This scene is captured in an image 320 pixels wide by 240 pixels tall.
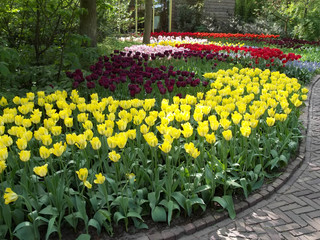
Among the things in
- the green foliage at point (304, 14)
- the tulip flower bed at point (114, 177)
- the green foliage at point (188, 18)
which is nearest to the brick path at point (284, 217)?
the tulip flower bed at point (114, 177)

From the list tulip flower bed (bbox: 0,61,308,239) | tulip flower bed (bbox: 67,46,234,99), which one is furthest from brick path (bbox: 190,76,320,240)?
tulip flower bed (bbox: 67,46,234,99)

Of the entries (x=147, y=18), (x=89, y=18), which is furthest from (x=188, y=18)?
(x=89, y=18)

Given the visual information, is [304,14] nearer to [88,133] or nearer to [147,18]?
[147,18]

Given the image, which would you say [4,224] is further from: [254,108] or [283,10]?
[283,10]

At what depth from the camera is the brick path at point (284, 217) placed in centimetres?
269

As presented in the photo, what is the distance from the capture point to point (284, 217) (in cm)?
292

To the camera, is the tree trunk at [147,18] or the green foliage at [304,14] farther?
the green foliage at [304,14]

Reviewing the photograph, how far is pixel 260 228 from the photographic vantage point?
2.76 meters

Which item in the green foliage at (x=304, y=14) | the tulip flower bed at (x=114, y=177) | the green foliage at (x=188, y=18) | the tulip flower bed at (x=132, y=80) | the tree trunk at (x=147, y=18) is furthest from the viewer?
the green foliage at (x=188, y=18)

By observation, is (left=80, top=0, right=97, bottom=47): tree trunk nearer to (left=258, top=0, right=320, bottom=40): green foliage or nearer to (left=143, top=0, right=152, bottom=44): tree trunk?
(left=143, top=0, right=152, bottom=44): tree trunk

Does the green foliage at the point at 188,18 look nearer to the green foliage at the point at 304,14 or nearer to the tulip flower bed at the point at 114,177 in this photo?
the green foliage at the point at 304,14

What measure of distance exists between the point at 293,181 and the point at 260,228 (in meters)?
1.08

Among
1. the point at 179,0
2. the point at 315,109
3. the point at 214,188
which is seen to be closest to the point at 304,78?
the point at 315,109

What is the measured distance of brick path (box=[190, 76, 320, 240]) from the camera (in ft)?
8.82
